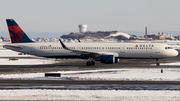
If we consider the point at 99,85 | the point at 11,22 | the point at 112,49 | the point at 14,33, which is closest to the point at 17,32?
the point at 14,33

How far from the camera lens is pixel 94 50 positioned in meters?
41.8

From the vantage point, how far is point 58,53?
138 ft

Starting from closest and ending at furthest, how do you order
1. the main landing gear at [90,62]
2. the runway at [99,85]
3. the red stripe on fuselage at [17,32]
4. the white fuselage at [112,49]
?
the runway at [99,85], the main landing gear at [90,62], the white fuselage at [112,49], the red stripe on fuselage at [17,32]

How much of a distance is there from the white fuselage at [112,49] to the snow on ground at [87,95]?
844 inches

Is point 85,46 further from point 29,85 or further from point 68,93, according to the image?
point 68,93

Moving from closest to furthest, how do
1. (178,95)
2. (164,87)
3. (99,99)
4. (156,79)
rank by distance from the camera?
(99,99), (178,95), (164,87), (156,79)

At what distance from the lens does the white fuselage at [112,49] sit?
134 feet

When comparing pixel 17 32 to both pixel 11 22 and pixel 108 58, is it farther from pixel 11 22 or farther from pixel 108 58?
pixel 108 58

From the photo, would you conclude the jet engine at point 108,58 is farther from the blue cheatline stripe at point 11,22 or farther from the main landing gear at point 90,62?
the blue cheatline stripe at point 11,22

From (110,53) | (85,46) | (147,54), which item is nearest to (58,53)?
(85,46)

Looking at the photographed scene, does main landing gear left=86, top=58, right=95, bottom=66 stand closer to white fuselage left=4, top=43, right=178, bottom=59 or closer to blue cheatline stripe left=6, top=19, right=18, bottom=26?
white fuselage left=4, top=43, right=178, bottom=59

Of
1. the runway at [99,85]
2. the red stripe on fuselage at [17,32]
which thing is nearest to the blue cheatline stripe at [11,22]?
the red stripe on fuselage at [17,32]

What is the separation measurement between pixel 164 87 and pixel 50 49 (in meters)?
24.8

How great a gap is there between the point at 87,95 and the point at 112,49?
2340cm
